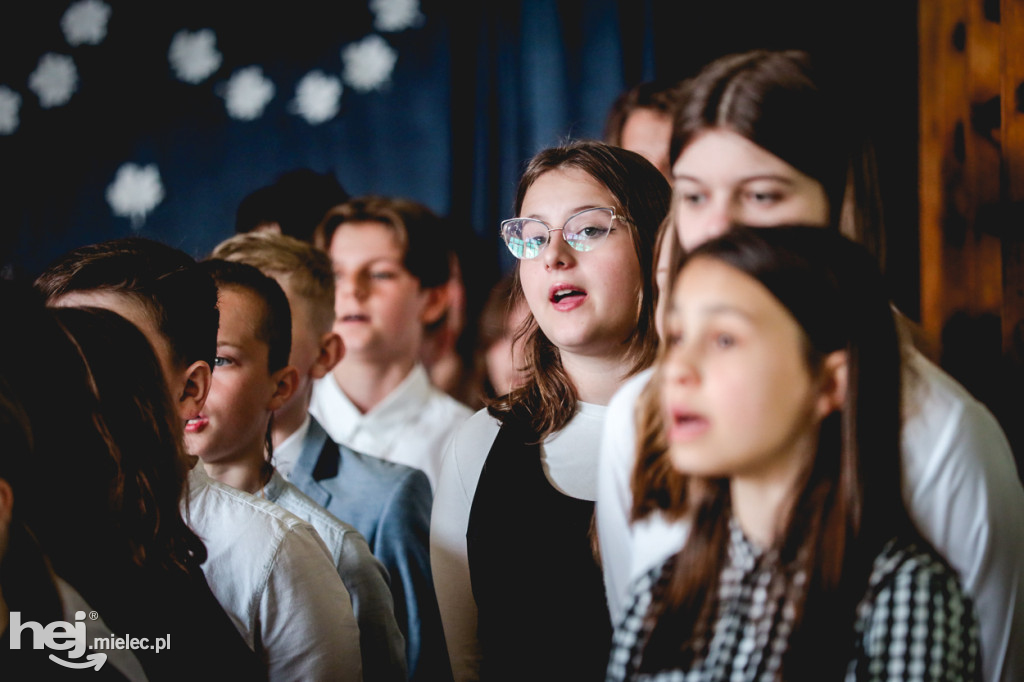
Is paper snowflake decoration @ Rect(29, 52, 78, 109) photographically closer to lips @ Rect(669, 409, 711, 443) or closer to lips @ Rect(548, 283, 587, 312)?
lips @ Rect(548, 283, 587, 312)

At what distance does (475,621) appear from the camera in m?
1.31

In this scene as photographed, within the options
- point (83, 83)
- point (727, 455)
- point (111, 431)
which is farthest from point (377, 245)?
point (727, 455)

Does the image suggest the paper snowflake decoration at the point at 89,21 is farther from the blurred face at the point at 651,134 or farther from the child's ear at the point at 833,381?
the child's ear at the point at 833,381

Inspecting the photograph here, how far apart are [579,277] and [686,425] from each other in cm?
45

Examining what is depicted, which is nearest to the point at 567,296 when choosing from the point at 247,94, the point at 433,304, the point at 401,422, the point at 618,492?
the point at 618,492

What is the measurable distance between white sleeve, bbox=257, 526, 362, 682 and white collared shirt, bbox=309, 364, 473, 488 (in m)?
1.00

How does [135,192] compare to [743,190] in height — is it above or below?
above

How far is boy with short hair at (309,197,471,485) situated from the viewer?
230 centimetres

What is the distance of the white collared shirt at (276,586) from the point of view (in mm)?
1177

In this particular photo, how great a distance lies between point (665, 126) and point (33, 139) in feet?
6.13

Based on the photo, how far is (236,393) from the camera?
149cm

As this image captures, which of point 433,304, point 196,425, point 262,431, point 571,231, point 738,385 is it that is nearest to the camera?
point 738,385

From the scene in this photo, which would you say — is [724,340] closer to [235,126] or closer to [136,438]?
[136,438]

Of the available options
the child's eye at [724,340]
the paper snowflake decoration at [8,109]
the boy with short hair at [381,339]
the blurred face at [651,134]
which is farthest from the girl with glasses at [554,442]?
the paper snowflake decoration at [8,109]
